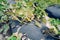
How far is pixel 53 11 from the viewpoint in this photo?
3576 mm

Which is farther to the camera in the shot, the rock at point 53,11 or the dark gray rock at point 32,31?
the rock at point 53,11

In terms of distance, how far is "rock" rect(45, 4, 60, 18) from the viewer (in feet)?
11.7

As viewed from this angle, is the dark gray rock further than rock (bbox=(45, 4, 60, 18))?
No

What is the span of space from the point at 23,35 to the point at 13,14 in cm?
46

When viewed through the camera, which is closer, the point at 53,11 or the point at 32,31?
the point at 32,31

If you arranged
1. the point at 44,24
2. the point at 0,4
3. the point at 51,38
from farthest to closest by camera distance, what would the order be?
the point at 0,4
the point at 44,24
the point at 51,38

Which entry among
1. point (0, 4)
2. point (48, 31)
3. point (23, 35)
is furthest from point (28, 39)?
point (0, 4)

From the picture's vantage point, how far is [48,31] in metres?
3.19

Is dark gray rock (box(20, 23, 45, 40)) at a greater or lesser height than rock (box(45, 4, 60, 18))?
lesser

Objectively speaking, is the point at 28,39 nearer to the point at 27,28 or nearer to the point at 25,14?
the point at 27,28

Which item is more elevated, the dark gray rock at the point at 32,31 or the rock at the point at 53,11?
the rock at the point at 53,11

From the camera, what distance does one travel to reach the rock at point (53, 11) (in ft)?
11.7

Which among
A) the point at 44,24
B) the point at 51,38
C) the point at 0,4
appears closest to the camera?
the point at 51,38

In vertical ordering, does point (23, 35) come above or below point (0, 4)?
below
